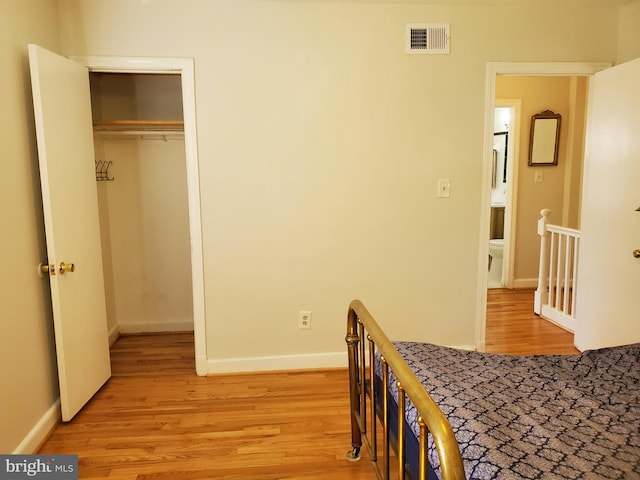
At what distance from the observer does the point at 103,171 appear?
3.79 m

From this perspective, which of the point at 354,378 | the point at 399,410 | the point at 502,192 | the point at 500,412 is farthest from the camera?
the point at 502,192

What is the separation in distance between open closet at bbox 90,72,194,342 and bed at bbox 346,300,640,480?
96.0 inches

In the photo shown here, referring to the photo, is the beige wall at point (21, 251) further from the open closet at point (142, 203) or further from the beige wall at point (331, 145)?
the open closet at point (142, 203)

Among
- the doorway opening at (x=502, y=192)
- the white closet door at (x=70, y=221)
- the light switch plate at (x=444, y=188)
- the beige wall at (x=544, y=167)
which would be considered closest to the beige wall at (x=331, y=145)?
the light switch plate at (x=444, y=188)

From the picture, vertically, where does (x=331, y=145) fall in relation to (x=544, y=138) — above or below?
below

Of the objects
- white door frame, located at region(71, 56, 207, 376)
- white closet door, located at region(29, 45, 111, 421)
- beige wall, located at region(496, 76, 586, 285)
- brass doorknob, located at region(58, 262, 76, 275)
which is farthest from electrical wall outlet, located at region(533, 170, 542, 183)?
brass doorknob, located at region(58, 262, 76, 275)

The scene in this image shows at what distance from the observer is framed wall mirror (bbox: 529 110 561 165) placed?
5203 millimetres

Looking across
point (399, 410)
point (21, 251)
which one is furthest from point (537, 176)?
point (21, 251)

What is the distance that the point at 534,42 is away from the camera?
310cm

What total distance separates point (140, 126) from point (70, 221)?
1331mm

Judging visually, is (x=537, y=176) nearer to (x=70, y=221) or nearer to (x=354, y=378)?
(x=354, y=378)

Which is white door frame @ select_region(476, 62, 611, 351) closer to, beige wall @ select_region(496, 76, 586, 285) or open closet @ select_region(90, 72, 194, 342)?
beige wall @ select_region(496, 76, 586, 285)

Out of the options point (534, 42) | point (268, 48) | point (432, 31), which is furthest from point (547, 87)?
point (268, 48)

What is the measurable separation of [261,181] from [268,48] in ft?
2.82
